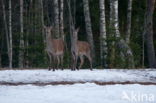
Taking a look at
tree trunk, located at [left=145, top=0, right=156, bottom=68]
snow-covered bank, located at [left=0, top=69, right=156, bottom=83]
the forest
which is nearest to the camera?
snow-covered bank, located at [left=0, top=69, right=156, bottom=83]

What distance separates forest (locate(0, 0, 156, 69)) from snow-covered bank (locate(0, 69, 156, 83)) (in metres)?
2.24

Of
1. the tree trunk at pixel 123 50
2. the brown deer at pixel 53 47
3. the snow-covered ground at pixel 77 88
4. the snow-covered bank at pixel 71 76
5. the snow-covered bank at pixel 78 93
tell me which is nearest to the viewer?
the snow-covered bank at pixel 78 93

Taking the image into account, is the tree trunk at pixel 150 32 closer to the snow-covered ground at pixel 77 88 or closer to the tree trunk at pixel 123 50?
the tree trunk at pixel 123 50

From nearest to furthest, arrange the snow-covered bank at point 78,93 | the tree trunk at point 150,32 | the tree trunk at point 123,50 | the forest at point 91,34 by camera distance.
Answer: the snow-covered bank at point 78,93 < the tree trunk at point 123,50 < the forest at point 91,34 < the tree trunk at point 150,32

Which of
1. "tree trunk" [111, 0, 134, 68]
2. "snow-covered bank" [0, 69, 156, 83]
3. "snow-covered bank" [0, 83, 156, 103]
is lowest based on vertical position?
"snow-covered bank" [0, 83, 156, 103]

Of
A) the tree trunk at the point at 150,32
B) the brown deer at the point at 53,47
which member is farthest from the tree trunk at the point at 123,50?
the tree trunk at the point at 150,32

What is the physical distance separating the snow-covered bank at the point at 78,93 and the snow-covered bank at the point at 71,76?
A: 5.31 feet

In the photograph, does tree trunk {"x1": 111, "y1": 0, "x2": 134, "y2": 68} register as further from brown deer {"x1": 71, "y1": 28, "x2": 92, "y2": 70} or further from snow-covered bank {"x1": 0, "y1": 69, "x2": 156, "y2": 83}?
snow-covered bank {"x1": 0, "y1": 69, "x2": 156, "y2": 83}

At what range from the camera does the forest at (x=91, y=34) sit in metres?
22.9

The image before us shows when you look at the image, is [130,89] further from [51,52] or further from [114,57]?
[114,57]

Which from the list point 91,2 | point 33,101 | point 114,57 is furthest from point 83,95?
point 91,2

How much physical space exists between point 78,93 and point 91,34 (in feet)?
44.9

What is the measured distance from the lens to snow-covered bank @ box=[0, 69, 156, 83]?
16.5 metres

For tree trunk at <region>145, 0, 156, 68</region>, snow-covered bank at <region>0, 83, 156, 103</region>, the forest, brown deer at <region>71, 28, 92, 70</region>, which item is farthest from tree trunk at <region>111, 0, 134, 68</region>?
snow-covered bank at <region>0, 83, 156, 103</region>
